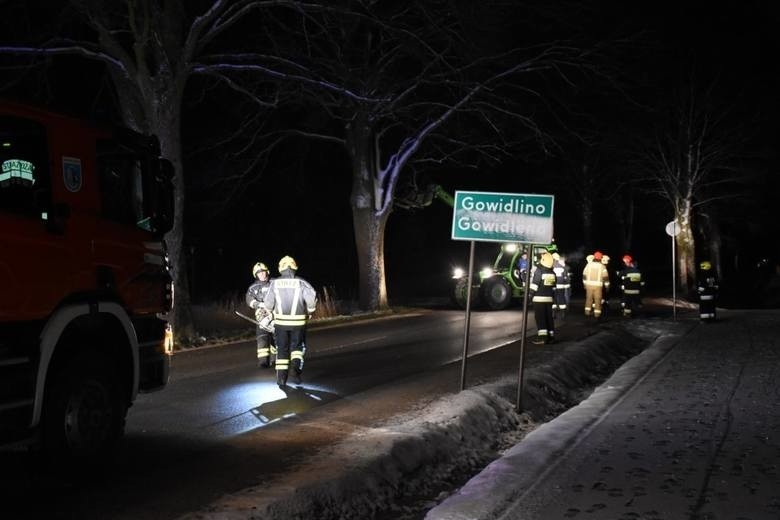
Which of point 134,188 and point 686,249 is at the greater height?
point 686,249

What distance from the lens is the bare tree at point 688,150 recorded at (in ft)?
115

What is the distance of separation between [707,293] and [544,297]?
280 inches

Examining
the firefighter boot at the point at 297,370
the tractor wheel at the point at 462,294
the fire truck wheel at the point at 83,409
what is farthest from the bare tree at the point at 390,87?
the fire truck wheel at the point at 83,409

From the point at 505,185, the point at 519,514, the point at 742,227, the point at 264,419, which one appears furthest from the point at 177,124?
the point at 742,227

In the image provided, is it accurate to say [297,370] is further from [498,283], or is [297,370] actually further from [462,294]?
[462,294]

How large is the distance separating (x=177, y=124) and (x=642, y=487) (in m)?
13.2

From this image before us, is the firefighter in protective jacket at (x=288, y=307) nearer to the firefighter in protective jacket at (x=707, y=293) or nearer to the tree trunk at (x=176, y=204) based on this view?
the tree trunk at (x=176, y=204)

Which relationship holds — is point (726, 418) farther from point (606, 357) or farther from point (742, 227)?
point (742, 227)

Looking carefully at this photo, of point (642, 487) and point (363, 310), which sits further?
point (363, 310)

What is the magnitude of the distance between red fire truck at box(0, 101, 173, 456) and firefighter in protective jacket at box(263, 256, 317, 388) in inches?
106

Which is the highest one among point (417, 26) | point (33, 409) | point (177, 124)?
point (417, 26)

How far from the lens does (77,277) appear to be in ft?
20.2

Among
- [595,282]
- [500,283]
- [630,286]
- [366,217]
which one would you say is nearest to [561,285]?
[595,282]

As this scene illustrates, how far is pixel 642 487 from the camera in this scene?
5.99 m
